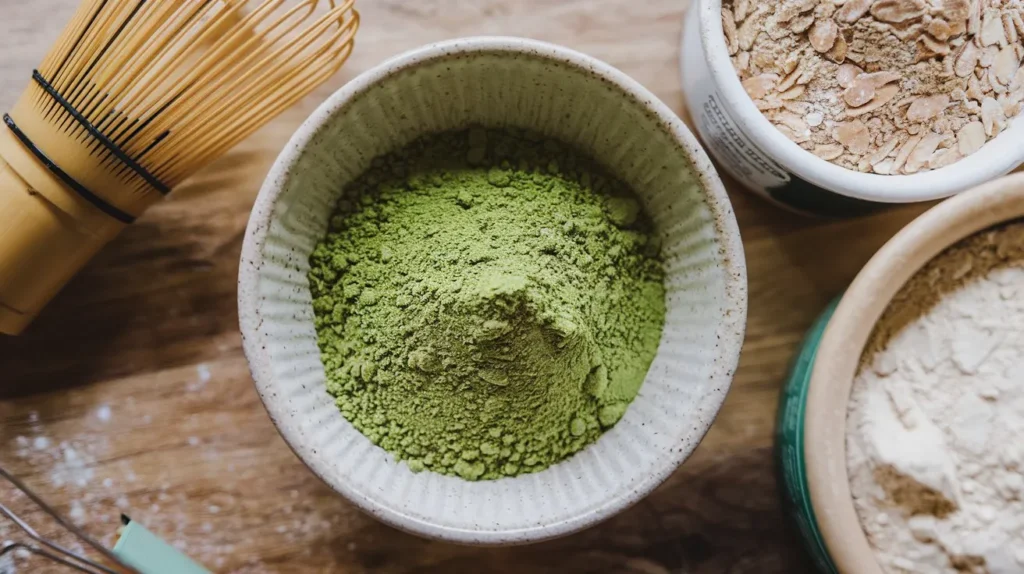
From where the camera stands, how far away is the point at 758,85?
59 centimetres

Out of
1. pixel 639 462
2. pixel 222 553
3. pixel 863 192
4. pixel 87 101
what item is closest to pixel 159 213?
pixel 87 101

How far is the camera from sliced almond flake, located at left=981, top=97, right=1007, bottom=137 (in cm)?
59

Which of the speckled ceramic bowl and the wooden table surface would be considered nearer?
the speckled ceramic bowl

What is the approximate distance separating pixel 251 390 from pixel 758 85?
0.50 m

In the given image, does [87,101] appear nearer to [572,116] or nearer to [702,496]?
[572,116]

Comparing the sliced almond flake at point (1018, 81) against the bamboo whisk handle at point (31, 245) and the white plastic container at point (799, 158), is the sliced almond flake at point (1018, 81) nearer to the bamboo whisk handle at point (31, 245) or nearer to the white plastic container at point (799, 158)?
the white plastic container at point (799, 158)

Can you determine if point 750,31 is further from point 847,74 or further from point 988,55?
point 988,55

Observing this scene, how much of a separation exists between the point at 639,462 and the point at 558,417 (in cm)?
7

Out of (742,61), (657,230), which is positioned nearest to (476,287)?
(657,230)

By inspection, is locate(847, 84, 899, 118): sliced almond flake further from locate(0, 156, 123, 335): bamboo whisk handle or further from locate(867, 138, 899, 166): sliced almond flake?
locate(0, 156, 123, 335): bamboo whisk handle

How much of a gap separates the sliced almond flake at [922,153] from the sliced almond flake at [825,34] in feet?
0.35

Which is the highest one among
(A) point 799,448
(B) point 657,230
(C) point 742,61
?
(C) point 742,61

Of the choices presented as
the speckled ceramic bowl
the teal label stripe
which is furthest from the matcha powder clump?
the teal label stripe

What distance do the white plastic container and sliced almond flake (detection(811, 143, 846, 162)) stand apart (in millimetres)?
21
